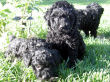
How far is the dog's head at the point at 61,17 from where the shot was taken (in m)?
3.47

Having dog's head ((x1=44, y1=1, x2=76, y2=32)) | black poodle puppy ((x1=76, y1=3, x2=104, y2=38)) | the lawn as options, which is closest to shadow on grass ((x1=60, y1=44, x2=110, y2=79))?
the lawn

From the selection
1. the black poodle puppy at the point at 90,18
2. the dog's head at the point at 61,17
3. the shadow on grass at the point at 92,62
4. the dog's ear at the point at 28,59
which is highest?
the dog's head at the point at 61,17

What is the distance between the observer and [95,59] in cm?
390

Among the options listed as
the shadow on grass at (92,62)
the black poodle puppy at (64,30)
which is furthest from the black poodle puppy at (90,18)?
the black poodle puppy at (64,30)

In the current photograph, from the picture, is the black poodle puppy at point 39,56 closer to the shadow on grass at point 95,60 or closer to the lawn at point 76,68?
the lawn at point 76,68

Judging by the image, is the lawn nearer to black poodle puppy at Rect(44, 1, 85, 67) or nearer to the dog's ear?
the dog's ear

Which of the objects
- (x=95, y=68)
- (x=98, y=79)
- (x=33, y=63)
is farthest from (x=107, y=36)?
(x=33, y=63)

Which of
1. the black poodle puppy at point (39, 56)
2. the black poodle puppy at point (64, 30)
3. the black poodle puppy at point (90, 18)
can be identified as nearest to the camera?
the black poodle puppy at point (39, 56)

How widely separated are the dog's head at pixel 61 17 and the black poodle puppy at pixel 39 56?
45 cm

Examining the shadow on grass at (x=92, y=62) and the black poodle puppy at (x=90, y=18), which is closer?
the shadow on grass at (x=92, y=62)

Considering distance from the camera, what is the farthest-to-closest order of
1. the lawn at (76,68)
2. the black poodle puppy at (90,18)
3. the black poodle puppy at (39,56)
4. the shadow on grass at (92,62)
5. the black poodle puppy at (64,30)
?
the black poodle puppy at (90,18) < the black poodle puppy at (64,30) < the shadow on grass at (92,62) < the lawn at (76,68) < the black poodle puppy at (39,56)

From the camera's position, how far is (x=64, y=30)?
355 centimetres

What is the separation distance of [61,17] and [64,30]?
0.27 meters

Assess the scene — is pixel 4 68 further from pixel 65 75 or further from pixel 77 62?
pixel 77 62
